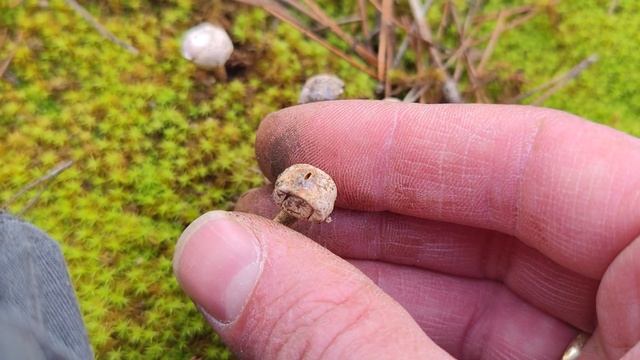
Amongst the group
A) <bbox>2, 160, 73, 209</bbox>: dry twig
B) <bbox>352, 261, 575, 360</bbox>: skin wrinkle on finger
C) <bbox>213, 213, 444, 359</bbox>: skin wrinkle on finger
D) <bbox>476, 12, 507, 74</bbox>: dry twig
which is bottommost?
<bbox>352, 261, 575, 360</bbox>: skin wrinkle on finger

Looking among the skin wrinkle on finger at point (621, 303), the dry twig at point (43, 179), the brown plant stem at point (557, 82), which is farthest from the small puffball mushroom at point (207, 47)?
the skin wrinkle on finger at point (621, 303)

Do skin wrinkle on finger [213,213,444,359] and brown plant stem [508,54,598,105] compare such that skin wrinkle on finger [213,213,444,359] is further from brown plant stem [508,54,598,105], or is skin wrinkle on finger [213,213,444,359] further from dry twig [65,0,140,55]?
brown plant stem [508,54,598,105]

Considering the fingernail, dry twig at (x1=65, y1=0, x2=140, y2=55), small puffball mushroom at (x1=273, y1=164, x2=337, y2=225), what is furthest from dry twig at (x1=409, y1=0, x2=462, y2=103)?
the fingernail

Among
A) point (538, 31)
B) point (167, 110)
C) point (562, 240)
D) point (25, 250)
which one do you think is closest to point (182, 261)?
point (25, 250)

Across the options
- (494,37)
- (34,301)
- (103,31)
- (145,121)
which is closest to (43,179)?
(145,121)

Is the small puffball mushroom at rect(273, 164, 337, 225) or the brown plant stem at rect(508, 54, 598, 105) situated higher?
the brown plant stem at rect(508, 54, 598, 105)

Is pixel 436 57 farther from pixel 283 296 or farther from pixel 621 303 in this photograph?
pixel 283 296
